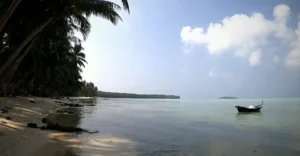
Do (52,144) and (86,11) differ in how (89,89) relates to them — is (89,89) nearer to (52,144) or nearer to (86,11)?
(86,11)

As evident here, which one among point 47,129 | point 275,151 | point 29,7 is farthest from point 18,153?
point 275,151

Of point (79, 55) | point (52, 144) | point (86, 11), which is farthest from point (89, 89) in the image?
point (52, 144)

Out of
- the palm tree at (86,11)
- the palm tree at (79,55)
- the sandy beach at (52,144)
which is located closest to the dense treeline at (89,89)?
the palm tree at (79,55)

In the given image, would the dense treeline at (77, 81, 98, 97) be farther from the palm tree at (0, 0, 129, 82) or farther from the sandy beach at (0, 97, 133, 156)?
the sandy beach at (0, 97, 133, 156)

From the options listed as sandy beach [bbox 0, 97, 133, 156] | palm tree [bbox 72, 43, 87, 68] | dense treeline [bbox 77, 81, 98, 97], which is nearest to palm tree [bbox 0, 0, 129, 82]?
sandy beach [bbox 0, 97, 133, 156]

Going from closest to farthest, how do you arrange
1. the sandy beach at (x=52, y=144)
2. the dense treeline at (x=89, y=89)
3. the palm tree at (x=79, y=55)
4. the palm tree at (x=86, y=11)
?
the sandy beach at (x=52, y=144) < the palm tree at (x=86, y=11) < the palm tree at (x=79, y=55) < the dense treeline at (x=89, y=89)

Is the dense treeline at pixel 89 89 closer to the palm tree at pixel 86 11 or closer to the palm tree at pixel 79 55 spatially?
the palm tree at pixel 79 55

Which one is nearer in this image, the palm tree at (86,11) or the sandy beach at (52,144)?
the sandy beach at (52,144)

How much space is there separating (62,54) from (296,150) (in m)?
33.0

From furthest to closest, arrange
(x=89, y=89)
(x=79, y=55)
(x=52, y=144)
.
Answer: (x=89, y=89) < (x=79, y=55) < (x=52, y=144)

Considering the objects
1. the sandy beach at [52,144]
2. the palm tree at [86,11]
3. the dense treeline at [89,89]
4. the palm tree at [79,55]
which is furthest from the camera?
the dense treeline at [89,89]

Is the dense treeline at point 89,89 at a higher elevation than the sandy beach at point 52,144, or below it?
higher

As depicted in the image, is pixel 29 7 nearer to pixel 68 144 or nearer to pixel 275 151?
pixel 68 144

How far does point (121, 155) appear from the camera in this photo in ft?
40.6
